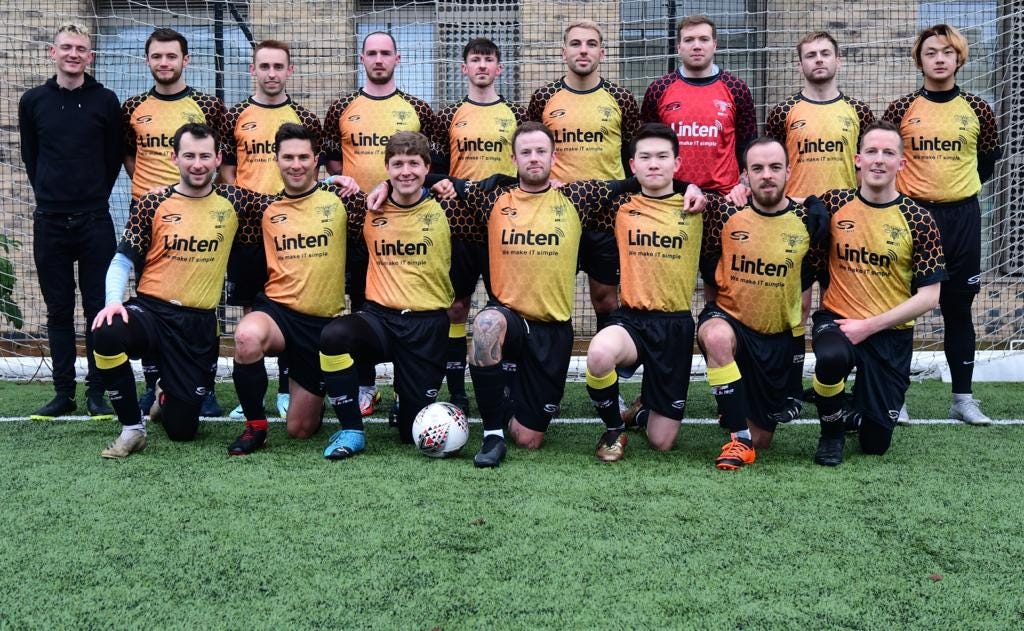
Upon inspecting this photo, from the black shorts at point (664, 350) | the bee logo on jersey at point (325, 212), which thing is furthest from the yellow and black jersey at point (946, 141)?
the bee logo on jersey at point (325, 212)

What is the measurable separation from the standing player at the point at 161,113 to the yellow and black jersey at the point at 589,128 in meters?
1.80

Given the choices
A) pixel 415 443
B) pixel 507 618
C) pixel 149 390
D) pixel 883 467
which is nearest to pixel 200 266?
pixel 149 390

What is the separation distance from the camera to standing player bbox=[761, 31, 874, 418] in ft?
13.9

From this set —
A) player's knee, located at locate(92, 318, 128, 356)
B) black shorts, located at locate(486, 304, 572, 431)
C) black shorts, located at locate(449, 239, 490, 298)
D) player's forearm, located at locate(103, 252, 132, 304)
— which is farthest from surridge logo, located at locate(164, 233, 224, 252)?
black shorts, located at locate(486, 304, 572, 431)

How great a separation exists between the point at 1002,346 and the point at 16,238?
26.9 feet

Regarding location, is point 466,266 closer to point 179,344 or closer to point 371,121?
point 371,121

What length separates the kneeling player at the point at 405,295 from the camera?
3797 mm

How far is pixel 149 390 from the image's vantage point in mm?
4594

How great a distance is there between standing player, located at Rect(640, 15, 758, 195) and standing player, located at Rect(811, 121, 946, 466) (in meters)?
0.63

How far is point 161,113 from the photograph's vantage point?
4500 mm

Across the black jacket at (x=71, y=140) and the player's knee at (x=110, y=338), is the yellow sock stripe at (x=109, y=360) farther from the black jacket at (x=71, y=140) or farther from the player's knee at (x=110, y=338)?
the black jacket at (x=71, y=140)

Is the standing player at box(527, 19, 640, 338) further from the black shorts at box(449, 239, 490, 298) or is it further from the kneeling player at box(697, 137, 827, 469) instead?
the kneeling player at box(697, 137, 827, 469)

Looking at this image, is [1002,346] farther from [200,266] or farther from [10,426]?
[10,426]

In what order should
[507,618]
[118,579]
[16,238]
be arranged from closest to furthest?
1. [507,618]
2. [118,579]
3. [16,238]
